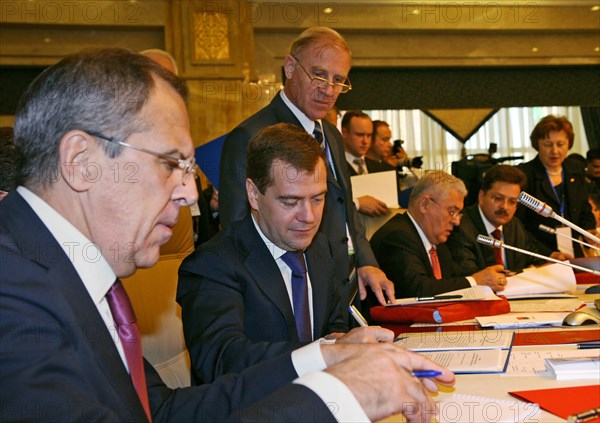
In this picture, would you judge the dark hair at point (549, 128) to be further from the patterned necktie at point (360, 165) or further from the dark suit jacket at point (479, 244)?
the patterned necktie at point (360, 165)

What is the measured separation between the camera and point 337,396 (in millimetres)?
1044

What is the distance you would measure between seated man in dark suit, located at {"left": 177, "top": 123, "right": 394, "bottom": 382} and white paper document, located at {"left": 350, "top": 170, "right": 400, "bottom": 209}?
2.00 metres

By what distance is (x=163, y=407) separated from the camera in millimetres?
1357

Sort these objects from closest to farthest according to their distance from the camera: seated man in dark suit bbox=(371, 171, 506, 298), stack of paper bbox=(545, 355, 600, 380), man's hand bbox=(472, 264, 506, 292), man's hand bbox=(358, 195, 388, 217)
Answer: stack of paper bbox=(545, 355, 600, 380), man's hand bbox=(472, 264, 506, 292), seated man in dark suit bbox=(371, 171, 506, 298), man's hand bbox=(358, 195, 388, 217)

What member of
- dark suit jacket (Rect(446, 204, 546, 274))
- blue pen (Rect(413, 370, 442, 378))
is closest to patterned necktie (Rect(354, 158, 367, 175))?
dark suit jacket (Rect(446, 204, 546, 274))

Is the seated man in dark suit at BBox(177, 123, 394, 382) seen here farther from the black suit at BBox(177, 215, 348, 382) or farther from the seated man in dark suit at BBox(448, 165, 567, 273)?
the seated man in dark suit at BBox(448, 165, 567, 273)

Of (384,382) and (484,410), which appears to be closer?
(384,382)

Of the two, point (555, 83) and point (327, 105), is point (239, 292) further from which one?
point (555, 83)

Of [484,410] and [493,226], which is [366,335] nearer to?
[484,410]

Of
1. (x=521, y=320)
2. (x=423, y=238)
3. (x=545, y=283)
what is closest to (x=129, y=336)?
(x=521, y=320)

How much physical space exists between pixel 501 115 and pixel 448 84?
90 cm

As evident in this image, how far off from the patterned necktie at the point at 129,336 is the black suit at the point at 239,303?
512mm

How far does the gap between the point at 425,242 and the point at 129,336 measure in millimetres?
2624

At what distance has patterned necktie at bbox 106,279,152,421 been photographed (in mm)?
1110
